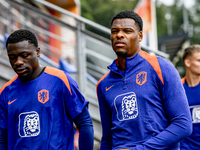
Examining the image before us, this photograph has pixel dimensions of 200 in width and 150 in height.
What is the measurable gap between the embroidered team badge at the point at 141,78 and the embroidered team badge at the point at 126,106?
0.35 ft

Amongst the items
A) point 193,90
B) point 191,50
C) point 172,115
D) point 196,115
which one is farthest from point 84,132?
point 191,50

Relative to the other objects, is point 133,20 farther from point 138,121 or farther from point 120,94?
point 138,121

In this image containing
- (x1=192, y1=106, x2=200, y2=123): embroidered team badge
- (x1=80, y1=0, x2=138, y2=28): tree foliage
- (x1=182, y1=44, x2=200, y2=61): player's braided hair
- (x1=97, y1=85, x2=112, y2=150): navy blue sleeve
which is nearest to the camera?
(x1=97, y1=85, x2=112, y2=150): navy blue sleeve

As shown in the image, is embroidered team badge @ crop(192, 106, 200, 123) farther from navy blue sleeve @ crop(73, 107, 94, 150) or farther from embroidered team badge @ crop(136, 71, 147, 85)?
embroidered team badge @ crop(136, 71, 147, 85)

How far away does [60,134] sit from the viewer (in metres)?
2.61

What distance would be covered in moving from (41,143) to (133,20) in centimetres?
134

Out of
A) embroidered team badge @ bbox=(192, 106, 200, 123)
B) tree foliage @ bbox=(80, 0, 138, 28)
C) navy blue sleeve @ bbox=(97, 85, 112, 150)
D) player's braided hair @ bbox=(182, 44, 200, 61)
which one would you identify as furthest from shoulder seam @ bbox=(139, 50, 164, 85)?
tree foliage @ bbox=(80, 0, 138, 28)

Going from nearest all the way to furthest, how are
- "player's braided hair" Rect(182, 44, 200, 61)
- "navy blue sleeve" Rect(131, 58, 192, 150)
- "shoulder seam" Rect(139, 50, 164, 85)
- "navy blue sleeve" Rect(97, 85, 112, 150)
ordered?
"navy blue sleeve" Rect(131, 58, 192, 150)
"shoulder seam" Rect(139, 50, 164, 85)
"navy blue sleeve" Rect(97, 85, 112, 150)
"player's braided hair" Rect(182, 44, 200, 61)

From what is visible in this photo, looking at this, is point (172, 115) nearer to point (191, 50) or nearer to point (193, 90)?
point (193, 90)

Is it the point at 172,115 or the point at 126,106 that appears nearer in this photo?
the point at 172,115

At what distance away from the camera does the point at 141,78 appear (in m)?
2.29

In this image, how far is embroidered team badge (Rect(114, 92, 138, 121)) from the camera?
2250mm

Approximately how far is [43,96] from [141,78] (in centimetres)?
95

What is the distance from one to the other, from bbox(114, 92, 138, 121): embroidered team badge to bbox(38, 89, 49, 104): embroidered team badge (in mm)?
705
